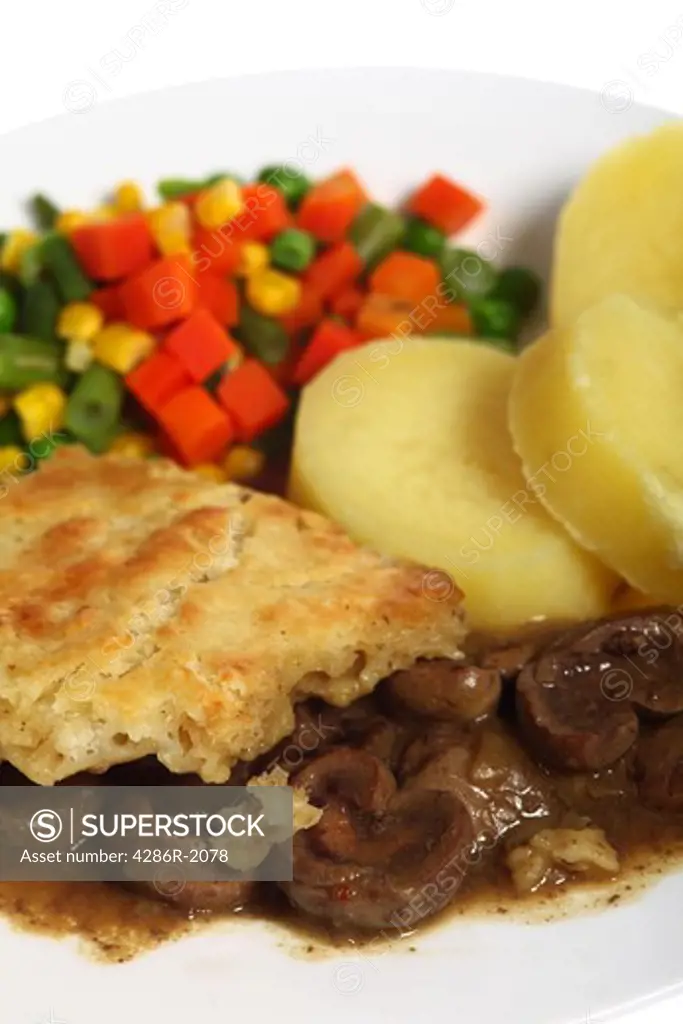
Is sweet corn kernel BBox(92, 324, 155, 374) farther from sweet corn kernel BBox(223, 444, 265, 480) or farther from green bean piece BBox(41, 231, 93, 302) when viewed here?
sweet corn kernel BBox(223, 444, 265, 480)

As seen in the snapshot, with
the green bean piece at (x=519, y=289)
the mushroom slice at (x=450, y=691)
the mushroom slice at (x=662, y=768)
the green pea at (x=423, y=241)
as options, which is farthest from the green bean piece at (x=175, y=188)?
the mushroom slice at (x=662, y=768)

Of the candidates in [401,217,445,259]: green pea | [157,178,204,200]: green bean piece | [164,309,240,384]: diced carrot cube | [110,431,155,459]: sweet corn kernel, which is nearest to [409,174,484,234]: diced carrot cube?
[401,217,445,259]: green pea

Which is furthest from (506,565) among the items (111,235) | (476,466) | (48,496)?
(111,235)

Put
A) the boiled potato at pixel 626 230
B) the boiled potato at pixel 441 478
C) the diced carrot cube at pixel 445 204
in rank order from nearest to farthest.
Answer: the boiled potato at pixel 441 478 → the boiled potato at pixel 626 230 → the diced carrot cube at pixel 445 204

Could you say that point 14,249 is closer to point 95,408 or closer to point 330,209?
point 95,408

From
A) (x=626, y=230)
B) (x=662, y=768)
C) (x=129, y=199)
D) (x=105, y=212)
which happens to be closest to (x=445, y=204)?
(x=626, y=230)

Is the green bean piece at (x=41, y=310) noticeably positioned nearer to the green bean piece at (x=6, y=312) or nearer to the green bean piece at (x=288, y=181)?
the green bean piece at (x=6, y=312)
